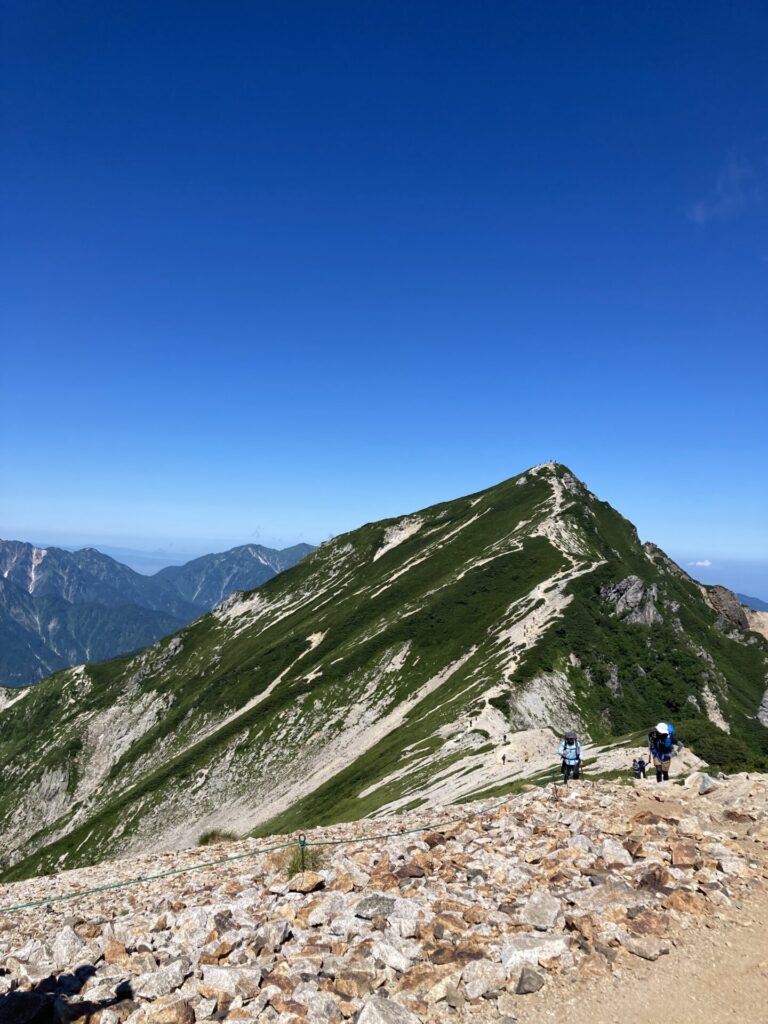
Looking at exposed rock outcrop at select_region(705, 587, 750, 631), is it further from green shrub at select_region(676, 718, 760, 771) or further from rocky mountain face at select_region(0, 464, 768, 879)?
green shrub at select_region(676, 718, 760, 771)

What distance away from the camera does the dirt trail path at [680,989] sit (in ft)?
35.0

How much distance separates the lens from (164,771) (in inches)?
4158

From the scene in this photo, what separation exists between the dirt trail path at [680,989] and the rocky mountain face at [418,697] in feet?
71.5

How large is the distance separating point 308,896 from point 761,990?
34.3 feet

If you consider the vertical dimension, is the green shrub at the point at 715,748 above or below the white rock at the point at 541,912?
below

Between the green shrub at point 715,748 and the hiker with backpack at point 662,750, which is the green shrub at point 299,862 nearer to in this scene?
the hiker with backpack at point 662,750

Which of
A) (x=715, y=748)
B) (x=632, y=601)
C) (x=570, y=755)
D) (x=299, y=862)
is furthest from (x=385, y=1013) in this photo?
(x=632, y=601)

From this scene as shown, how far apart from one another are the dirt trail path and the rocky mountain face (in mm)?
21802

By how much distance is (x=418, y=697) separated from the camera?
305 feet

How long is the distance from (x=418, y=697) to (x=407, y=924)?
82080 millimetres

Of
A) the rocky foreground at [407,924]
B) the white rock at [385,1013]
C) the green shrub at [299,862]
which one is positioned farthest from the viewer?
the green shrub at [299,862]

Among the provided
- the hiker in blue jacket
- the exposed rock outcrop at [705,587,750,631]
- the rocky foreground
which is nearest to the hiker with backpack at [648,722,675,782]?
the hiker in blue jacket

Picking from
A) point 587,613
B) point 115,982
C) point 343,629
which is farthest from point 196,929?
point 343,629

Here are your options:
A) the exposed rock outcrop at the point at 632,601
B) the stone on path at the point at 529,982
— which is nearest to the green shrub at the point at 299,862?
the stone on path at the point at 529,982
